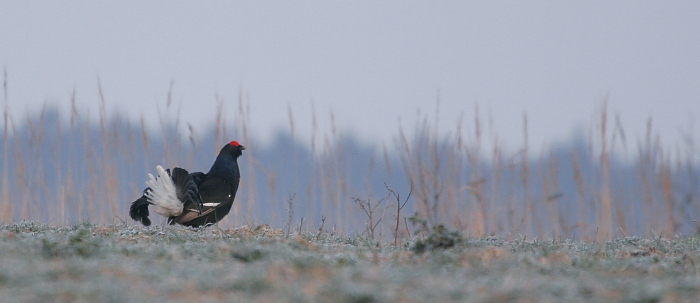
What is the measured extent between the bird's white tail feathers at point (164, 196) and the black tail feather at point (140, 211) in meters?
0.05

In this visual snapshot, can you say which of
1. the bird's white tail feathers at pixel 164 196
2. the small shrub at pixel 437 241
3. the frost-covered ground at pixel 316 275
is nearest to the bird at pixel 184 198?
the bird's white tail feathers at pixel 164 196

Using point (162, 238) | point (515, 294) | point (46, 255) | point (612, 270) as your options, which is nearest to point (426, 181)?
point (162, 238)

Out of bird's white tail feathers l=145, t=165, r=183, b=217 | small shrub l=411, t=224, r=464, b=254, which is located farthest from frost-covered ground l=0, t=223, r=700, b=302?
bird's white tail feathers l=145, t=165, r=183, b=217

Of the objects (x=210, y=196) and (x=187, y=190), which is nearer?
(x=187, y=190)

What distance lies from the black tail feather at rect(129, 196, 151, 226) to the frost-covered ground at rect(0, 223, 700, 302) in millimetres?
1593

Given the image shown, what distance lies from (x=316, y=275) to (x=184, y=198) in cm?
325

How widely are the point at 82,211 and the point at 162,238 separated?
7.29ft

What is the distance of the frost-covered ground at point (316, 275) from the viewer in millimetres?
2230

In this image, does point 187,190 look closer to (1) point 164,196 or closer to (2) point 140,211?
(1) point 164,196

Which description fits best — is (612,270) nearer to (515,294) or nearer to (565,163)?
(515,294)

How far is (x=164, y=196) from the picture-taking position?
5.67 meters

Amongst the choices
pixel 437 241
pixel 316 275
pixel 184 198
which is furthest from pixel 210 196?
pixel 316 275

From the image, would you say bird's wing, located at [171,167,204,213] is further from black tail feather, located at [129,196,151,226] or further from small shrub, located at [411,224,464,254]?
small shrub, located at [411,224,464,254]

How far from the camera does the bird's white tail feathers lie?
18.6ft
